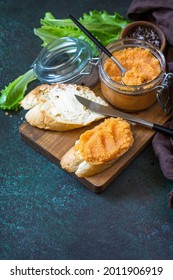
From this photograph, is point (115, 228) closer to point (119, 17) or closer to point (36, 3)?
point (119, 17)

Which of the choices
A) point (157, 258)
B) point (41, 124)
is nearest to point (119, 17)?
point (41, 124)

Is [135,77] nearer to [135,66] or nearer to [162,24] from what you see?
[135,66]

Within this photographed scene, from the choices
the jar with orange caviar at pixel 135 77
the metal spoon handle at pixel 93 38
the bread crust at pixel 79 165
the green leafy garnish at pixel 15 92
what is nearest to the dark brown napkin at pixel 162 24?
the jar with orange caviar at pixel 135 77

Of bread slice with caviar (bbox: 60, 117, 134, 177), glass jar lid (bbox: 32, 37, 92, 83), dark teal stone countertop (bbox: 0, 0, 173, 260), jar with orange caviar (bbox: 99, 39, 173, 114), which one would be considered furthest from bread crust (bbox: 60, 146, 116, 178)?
glass jar lid (bbox: 32, 37, 92, 83)

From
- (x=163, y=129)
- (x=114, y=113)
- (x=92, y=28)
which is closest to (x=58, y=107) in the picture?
(x=114, y=113)

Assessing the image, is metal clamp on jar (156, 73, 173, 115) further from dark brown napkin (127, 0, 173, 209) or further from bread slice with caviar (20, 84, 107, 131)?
bread slice with caviar (20, 84, 107, 131)
